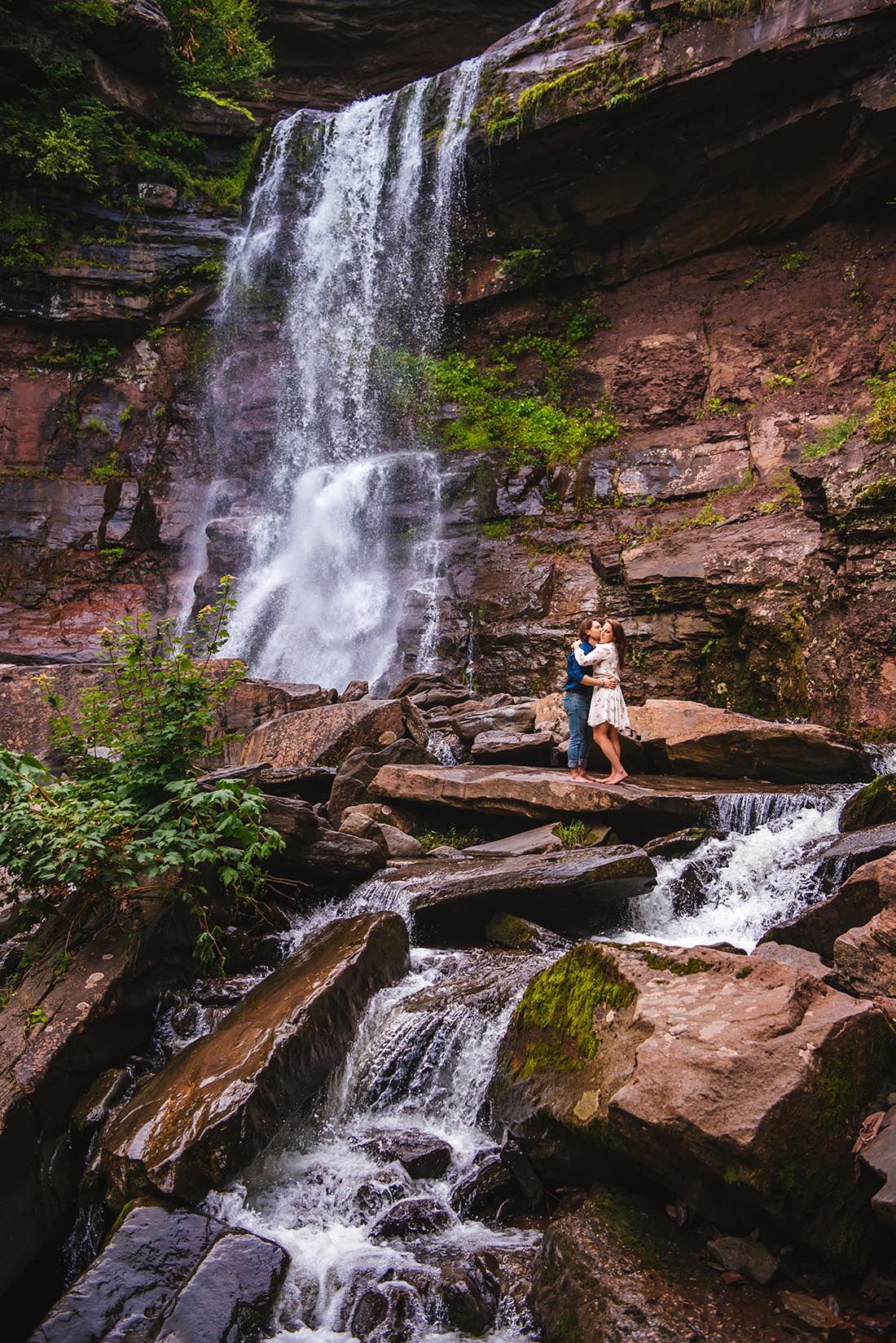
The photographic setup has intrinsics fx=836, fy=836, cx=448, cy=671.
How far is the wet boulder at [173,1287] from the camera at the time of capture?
3.02m

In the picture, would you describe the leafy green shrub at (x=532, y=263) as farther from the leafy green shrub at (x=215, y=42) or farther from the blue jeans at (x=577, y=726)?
the blue jeans at (x=577, y=726)

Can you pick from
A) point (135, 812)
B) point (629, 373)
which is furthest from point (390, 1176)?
point (629, 373)

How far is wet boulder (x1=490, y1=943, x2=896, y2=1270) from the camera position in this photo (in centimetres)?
Result: 283

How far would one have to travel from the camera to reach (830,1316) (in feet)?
8.63

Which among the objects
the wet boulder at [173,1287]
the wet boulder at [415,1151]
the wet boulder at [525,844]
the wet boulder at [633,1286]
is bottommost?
the wet boulder at [173,1287]

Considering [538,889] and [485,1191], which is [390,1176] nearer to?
[485,1191]

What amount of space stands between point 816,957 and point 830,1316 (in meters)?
2.00

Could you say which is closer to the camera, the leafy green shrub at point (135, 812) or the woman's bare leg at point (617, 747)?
the leafy green shrub at point (135, 812)

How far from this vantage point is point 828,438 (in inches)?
542

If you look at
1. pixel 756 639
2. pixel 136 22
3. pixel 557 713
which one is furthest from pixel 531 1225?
pixel 136 22

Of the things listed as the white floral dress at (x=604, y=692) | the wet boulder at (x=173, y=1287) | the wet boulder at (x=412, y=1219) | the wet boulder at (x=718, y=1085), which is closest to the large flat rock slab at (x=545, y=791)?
the white floral dress at (x=604, y=692)

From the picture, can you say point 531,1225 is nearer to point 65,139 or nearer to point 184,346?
point 184,346

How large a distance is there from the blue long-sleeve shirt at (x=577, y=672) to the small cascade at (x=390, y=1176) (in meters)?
3.31

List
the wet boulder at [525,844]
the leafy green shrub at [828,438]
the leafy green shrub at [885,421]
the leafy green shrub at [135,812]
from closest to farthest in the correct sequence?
1. the leafy green shrub at [135,812]
2. the wet boulder at [525,844]
3. the leafy green shrub at [885,421]
4. the leafy green shrub at [828,438]
